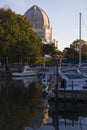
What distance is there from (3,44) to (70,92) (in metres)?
57.0

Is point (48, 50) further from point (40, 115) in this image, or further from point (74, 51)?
point (40, 115)

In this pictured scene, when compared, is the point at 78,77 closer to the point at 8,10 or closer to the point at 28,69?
the point at 28,69

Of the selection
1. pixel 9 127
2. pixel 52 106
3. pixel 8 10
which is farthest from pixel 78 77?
pixel 8 10

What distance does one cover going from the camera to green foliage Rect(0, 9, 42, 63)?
10018 cm

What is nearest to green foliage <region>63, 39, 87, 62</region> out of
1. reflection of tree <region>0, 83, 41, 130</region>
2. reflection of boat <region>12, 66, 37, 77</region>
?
reflection of boat <region>12, 66, 37, 77</region>

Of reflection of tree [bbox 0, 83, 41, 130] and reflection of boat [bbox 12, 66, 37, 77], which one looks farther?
reflection of boat [bbox 12, 66, 37, 77]

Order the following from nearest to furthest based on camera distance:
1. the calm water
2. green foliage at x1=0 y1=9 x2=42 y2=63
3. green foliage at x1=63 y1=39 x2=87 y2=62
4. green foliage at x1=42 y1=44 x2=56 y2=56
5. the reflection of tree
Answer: the calm water
the reflection of tree
green foliage at x1=0 y1=9 x2=42 y2=63
green foliage at x1=63 y1=39 x2=87 y2=62
green foliage at x1=42 y1=44 x2=56 y2=56

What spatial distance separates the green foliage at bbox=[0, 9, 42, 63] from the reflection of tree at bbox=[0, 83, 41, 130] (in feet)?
161

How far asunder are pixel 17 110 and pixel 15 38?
6475 cm

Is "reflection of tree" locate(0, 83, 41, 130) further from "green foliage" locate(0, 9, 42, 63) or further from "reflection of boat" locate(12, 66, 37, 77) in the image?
"green foliage" locate(0, 9, 42, 63)

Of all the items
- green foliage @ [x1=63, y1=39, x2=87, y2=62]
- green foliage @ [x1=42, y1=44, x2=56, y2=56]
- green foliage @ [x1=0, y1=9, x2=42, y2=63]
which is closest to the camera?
green foliage @ [x1=0, y1=9, x2=42, y2=63]

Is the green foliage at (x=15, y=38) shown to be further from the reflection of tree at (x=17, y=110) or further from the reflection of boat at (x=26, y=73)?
the reflection of tree at (x=17, y=110)

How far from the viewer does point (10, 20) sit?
340 feet

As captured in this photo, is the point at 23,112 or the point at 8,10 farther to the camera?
the point at 8,10
